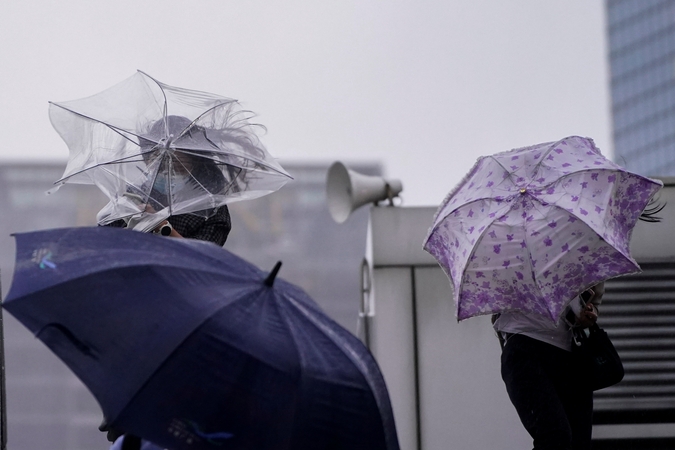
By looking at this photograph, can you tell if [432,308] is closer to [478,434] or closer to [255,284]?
[478,434]

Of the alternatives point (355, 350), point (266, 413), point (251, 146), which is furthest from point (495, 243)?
point (266, 413)

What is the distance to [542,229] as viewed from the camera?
4332 mm

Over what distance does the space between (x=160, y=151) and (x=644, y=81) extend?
111557 mm

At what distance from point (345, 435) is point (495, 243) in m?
1.89

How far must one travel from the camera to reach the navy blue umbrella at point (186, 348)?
260cm

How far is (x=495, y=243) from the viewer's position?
439 cm

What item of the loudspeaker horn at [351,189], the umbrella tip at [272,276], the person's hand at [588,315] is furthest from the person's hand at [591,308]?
the loudspeaker horn at [351,189]

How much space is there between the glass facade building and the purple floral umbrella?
98.8 meters

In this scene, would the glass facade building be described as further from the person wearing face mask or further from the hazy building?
the person wearing face mask

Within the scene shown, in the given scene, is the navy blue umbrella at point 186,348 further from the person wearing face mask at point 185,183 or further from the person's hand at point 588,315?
the person's hand at point 588,315

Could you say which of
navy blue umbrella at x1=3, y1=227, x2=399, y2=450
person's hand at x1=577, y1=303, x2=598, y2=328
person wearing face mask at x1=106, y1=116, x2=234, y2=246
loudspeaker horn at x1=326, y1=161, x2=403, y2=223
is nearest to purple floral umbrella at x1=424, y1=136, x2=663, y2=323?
person's hand at x1=577, y1=303, x2=598, y2=328

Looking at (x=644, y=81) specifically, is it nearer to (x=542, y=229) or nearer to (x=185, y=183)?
(x=542, y=229)

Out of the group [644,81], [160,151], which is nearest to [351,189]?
[160,151]

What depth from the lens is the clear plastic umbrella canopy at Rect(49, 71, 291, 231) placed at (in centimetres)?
376
